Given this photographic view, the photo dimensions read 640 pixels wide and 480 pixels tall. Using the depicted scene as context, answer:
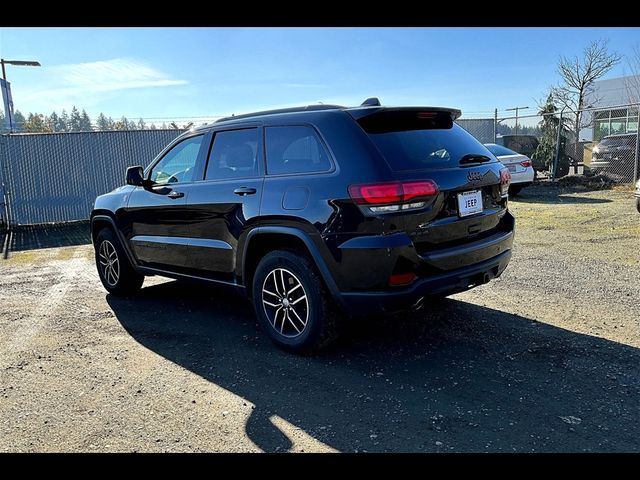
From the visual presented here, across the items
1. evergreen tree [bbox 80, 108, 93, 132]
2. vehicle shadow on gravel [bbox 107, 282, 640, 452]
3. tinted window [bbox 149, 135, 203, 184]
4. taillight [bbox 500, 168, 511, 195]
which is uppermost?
evergreen tree [bbox 80, 108, 93, 132]

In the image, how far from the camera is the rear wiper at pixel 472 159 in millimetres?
Result: 3924

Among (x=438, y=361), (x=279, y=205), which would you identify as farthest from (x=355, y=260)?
(x=438, y=361)

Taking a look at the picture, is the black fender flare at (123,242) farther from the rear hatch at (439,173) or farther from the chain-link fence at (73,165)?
the chain-link fence at (73,165)

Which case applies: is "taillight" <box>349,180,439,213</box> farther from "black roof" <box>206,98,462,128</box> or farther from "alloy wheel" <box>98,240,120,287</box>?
"alloy wheel" <box>98,240,120,287</box>

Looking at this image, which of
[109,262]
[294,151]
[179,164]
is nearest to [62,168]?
[109,262]

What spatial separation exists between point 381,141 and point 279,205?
90cm

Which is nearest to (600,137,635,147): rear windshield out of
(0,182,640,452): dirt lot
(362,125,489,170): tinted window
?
(0,182,640,452): dirt lot

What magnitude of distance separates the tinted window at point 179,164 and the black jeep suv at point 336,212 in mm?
35

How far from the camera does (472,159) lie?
401cm

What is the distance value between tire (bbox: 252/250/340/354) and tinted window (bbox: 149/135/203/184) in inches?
54.9

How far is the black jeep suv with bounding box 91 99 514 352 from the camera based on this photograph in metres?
3.48
